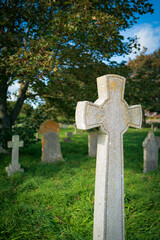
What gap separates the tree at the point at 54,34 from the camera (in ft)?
15.0

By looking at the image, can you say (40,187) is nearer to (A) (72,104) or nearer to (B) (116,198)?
(B) (116,198)

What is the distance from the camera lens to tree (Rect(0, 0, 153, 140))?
457 cm

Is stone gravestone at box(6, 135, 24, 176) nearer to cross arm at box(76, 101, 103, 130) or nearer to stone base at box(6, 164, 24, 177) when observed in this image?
stone base at box(6, 164, 24, 177)

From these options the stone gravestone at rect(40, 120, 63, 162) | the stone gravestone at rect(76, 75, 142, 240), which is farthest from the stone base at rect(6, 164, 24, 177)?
the stone gravestone at rect(76, 75, 142, 240)

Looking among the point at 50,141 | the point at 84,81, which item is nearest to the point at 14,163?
the point at 50,141

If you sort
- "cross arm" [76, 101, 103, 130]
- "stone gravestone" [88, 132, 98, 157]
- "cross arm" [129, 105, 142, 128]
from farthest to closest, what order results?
"stone gravestone" [88, 132, 98, 157], "cross arm" [129, 105, 142, 128], "cross arm" [76, 101, 103, 130]

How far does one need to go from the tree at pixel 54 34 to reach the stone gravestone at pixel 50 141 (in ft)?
6.40

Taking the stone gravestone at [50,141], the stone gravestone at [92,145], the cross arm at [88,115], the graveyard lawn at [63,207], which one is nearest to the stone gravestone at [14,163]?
the graveyard lawn at [63,207]

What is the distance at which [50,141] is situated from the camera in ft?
22.7

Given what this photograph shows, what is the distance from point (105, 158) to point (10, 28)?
6225 mm

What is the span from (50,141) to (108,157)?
17.3 feet

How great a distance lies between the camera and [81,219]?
282 centimetres

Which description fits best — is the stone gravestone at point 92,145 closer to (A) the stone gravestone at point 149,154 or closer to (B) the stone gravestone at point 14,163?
(A) the stone gravestone at point 149,154

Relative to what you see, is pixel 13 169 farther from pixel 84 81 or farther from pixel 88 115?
pixel 88 115
